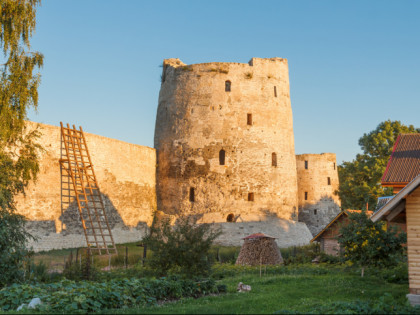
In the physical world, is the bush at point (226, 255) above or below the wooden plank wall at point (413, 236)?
below

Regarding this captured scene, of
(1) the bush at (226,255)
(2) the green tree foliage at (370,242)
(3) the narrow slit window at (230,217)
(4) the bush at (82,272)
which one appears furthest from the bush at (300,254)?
(4) the bush at (82,272)

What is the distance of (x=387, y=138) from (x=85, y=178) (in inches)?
893

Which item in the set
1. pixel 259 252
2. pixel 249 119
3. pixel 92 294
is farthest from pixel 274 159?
pixel 92 294

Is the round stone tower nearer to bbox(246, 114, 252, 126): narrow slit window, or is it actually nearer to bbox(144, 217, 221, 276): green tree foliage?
bbox(246, 114, 252, 126): narrow slit window

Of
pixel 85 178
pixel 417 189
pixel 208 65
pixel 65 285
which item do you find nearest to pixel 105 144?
pixel 85 178

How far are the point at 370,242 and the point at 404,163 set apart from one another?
718 cm

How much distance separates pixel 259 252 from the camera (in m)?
21.8

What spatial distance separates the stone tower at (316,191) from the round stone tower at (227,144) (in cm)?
694

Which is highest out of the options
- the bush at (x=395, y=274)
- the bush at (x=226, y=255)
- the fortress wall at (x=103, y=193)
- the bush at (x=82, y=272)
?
the fortress wall at (x=103, y=193)

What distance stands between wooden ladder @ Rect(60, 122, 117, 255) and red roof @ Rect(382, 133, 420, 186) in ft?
42.6

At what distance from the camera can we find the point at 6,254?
40.8 ft

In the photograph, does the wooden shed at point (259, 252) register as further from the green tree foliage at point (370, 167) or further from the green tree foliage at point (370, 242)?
the green tree foliage at point (370, 167)

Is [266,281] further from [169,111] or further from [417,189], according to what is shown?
[169,111]

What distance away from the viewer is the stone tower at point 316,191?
3772 cm
